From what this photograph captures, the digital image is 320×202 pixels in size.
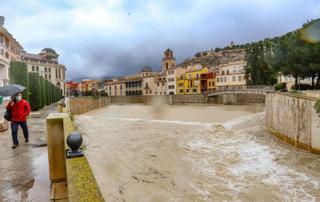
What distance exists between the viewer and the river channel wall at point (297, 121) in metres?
11.8

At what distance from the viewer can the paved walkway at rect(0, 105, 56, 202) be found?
4655 millimetres

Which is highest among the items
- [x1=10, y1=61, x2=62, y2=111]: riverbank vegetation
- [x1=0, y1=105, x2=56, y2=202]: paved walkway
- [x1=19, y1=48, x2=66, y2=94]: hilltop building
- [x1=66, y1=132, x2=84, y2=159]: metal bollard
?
[x1=19, y1=48, x2=66, y2=94]: hilltop building

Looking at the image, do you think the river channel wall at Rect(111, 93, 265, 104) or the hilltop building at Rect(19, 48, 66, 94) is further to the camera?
the hilltop building at Rect(19, 48, 66, 94)

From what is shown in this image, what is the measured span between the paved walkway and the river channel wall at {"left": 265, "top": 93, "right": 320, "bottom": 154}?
9.34 metres

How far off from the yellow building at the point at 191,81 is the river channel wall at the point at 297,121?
6045 centimetres

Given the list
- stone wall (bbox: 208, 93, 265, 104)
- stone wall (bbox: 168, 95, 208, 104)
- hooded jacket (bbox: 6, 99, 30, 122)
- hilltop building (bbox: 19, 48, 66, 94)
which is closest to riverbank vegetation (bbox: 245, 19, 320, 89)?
stone wall (bbox: 208, 93, 265, 104)

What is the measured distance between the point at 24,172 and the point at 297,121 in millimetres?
12087

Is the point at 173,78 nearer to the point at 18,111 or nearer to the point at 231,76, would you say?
the point at 231,76

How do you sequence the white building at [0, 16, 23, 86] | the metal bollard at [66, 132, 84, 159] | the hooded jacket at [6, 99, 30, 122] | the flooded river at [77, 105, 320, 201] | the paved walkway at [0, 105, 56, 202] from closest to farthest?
1. the metal bollard at [66, 132, 84, 159]
2. the paved walkway at [0, 105, 56, 202]
3. the flooded river at [77, 105, 320, 201]
4. the hooded jacket at [6, 99, 30, 122]
5. the white building at [0, 16, 23, 86]

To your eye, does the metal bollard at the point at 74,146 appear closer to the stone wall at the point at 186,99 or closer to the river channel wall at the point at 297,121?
the river channel wall at the point at 297,121

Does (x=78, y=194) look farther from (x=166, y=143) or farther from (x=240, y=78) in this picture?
(x=240, y=78)

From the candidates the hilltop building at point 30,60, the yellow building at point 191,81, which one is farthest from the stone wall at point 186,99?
the hilltop building at point 30,60

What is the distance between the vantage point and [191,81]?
80.4 metres

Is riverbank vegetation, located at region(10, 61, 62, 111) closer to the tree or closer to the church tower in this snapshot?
the tree
